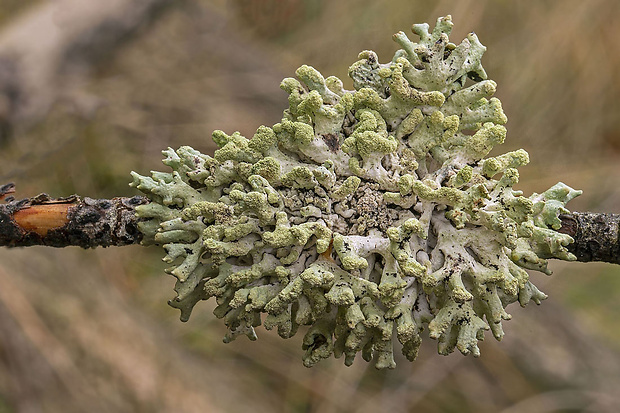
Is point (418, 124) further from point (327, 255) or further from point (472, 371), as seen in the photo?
point (472, 371)

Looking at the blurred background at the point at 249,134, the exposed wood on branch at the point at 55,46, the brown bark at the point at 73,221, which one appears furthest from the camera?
the exposed wood on branch at the point at 55,46

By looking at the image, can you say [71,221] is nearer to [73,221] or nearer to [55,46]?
[73,221]

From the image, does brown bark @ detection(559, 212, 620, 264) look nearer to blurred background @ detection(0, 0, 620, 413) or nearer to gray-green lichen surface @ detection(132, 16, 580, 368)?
gray-green lichen surface @ detection(132, 16, 580, 368)

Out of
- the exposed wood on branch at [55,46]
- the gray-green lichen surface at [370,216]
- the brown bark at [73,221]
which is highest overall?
the exposed wood on branch at [55,46]

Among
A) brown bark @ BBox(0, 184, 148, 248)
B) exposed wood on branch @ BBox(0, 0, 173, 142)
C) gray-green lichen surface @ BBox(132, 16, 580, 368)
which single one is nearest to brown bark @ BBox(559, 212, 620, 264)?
gray-green lichen surface @ BBox(132, 16, 580, 368)

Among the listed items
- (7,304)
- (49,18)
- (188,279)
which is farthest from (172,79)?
(188,279)

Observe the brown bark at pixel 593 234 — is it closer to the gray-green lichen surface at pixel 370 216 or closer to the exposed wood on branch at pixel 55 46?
the gray-green lichen surface at pixel 370 216

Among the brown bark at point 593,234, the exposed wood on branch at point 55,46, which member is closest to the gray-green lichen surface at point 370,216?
the brown bark at point 593,234

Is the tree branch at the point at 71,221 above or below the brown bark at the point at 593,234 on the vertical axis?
below
